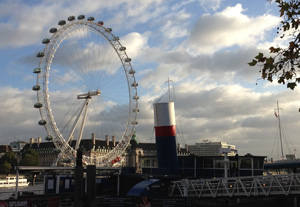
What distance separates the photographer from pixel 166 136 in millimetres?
31703

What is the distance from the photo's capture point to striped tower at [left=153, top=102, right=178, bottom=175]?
1233 inches

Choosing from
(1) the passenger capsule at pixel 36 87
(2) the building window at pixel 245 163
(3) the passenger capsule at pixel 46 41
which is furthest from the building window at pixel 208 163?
(3) the passenger capsule at pixel 46 41

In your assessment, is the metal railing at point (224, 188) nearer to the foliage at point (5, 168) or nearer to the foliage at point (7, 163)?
the foliage at point (5, 168)

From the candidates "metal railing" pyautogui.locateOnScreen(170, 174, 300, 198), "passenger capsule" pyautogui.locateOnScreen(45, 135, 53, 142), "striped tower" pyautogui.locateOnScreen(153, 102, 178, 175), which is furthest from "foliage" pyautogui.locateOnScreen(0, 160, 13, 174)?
"metal railing" pyautogui.locateOnScreen(170, 174, 300, 198)

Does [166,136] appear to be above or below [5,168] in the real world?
above

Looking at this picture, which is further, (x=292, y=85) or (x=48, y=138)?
(x=48, y=138)

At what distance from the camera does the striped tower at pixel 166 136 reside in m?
31.3

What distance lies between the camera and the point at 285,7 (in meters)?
7.43

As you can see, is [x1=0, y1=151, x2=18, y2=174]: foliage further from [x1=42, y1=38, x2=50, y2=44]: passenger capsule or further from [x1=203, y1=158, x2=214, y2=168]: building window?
[x1=203, y1=158, x2=214, y2=168]: building window

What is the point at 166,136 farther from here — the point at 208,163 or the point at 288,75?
the point at 288,75

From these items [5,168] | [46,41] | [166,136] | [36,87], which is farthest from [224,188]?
[5,168]

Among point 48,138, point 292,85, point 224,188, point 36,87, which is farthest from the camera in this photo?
point 48,138

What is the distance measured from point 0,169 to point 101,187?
97540 mm

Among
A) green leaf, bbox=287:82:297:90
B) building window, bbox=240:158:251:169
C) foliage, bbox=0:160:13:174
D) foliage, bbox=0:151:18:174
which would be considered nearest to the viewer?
green leaf, bbox=287:82:297:90
